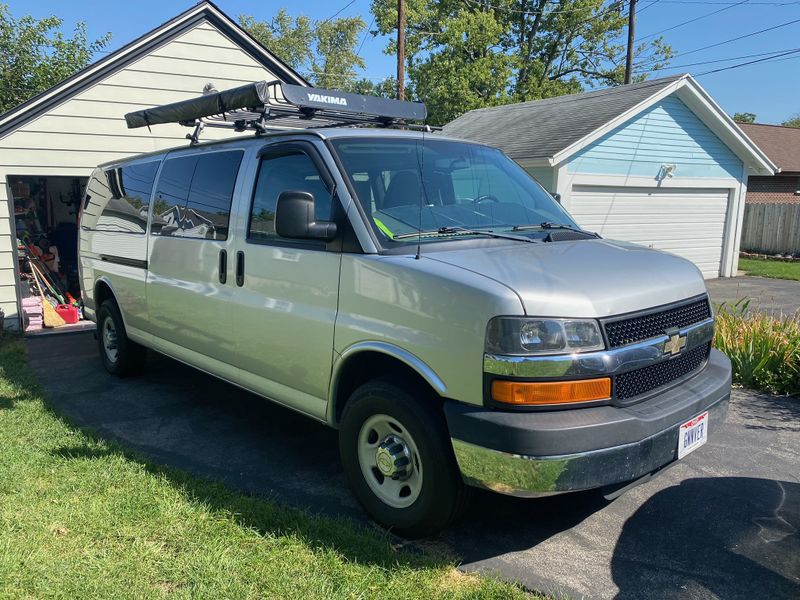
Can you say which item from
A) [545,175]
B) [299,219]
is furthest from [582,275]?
[545,175]

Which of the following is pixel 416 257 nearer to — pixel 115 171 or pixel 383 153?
pixel 383 153

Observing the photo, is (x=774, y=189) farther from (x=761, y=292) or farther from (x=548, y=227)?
(x=548, y=227)

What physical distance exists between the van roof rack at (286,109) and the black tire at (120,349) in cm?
201

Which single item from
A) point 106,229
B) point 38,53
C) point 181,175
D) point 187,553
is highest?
point 38,53

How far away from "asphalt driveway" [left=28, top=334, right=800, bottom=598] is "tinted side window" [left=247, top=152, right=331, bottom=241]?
1.65 metres

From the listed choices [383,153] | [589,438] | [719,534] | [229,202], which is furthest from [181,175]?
[719,534]

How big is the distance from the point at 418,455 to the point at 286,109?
3.54 meters

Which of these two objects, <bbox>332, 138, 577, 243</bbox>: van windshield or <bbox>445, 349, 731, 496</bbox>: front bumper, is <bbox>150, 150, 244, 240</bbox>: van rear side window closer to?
<bbox>332, 138, 577, 243</bbox>: van windshield

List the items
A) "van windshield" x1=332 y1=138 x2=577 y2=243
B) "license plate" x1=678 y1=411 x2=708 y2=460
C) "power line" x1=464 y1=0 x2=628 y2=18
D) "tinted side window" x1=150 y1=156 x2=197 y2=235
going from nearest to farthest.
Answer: "license plate" x1=678 y1=411 x2=708 y2=460
"van windshield" x1=332 y1=138 x2=577 y2=243
"tinted side window" x1=150 y1=156 x2=197 y2=235
"power line" x1=464 y1=0 x2=628 y2=18

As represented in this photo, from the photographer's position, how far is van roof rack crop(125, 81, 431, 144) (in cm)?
477

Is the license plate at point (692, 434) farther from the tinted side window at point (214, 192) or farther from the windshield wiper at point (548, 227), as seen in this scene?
the tinted side window at point (214, 192)

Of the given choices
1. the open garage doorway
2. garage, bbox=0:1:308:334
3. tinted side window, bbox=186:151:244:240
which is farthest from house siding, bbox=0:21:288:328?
tinted side window, bbox=186:151:244:240

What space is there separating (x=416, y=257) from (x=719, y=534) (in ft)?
7.43

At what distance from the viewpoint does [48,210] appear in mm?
12609
